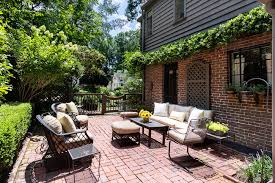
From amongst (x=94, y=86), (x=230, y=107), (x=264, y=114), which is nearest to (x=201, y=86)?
(x=230, y=107)

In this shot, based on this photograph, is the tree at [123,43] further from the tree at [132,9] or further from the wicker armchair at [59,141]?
the wicker armchair at [59,141]

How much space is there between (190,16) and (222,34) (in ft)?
7.01

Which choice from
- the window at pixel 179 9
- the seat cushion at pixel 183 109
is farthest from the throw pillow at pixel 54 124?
the window at pixel 179 9

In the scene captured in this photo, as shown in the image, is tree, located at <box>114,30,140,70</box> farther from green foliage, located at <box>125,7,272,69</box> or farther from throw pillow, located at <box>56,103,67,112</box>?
throw pillow, located at <box>56,103,67,112</box>

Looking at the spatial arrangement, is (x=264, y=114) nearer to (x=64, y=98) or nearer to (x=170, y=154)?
(x=170, y=154)

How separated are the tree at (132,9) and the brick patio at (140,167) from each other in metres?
16.7

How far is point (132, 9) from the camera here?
733 inches

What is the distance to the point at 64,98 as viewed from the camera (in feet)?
26.9

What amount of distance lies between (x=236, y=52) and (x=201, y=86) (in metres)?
1.45

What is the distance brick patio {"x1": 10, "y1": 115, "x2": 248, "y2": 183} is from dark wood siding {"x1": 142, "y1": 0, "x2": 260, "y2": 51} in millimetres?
3472

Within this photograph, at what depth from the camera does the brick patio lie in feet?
9.95

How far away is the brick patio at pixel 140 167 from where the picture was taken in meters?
3.03

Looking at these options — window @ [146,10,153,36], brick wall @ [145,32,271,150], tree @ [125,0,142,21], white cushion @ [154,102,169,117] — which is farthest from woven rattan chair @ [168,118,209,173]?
tree @ [125,0,142,21]

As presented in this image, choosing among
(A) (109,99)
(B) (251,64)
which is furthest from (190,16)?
(A) (109,99)
